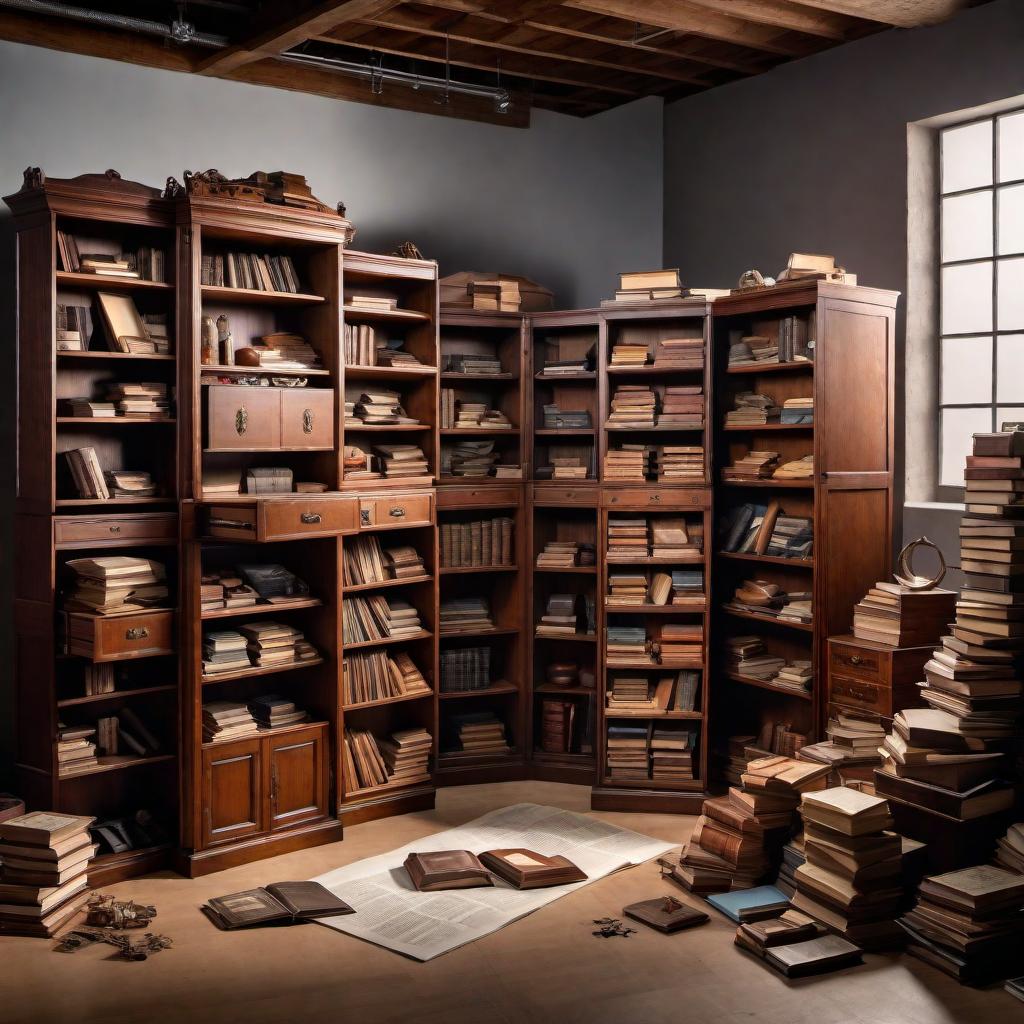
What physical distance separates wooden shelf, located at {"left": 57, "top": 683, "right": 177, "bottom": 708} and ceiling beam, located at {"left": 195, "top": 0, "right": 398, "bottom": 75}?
313cm

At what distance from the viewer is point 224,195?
5.45m

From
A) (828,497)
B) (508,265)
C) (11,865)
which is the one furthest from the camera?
(508,265)

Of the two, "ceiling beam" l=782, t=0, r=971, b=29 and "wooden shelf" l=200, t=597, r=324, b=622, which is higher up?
"ceiling beam" l=782, t=0, r=971, b=29

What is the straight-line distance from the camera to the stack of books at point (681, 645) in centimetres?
639

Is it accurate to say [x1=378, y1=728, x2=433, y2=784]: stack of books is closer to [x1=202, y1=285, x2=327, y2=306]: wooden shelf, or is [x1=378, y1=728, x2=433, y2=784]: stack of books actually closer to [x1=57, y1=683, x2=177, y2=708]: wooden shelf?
[x1=57, y1=683, x2=177, y2=708]: wooden shelf

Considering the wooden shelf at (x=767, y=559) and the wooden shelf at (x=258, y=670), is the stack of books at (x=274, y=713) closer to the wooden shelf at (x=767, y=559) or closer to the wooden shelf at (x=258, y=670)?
the wooden shelf at (x=258, y=670)

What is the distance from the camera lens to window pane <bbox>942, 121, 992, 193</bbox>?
614cm

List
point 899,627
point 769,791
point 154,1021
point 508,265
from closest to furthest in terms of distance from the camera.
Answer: point 154,1021 → point 769,791 → point 899,627 → point 508,265

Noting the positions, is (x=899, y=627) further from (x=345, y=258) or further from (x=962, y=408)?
(x=345, y=258)

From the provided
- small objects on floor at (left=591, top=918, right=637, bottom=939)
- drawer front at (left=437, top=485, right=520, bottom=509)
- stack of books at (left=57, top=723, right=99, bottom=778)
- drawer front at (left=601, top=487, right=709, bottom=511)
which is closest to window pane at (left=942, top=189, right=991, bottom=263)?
drawer front at (left=601, top=487, right=709, bottom=511)

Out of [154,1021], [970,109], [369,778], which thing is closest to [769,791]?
[369,778]

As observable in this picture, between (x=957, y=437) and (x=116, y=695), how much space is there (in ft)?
14.7

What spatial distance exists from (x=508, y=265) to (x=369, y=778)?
332 centimetres

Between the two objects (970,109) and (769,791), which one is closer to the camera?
(769,791)
